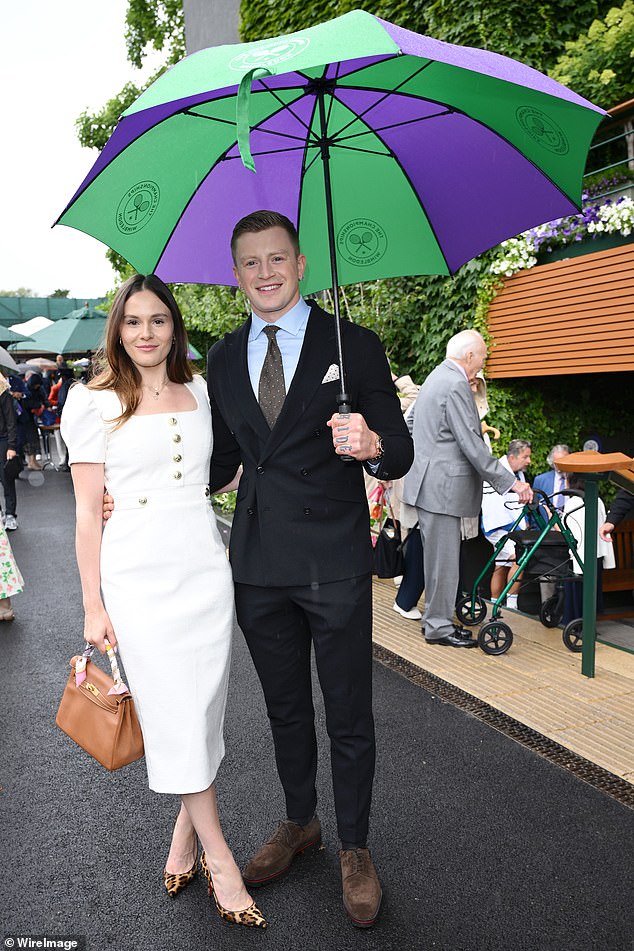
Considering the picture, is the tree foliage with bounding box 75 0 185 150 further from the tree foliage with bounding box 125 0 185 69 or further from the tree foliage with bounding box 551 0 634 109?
the tree foliage with bounding box 551 0 634 109

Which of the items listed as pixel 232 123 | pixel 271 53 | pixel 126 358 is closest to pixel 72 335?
pixel 232 123

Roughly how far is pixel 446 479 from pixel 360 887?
3.41m

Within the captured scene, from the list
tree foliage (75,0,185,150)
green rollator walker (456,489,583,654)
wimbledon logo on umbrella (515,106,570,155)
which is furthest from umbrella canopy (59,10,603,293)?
tree foliage (75,0,185,150)

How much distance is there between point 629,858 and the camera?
321 centimetres

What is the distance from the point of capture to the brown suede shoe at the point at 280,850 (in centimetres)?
307

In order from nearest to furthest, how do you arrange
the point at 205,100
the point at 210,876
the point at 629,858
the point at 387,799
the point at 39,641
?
1. the point at 205,100
2. the point at 210,876
3. the point at 629,858
4. the point at 387,799
5. the point at 39,641

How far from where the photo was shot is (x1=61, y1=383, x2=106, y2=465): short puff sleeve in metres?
2.69

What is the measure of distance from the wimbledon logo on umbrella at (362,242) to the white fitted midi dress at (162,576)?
4.03 feet

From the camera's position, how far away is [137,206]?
124 inches

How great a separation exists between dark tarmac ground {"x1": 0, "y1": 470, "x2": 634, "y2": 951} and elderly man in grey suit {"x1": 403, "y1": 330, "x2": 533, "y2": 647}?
1.07 m

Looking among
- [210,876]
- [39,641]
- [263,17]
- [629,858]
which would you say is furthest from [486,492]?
[263,17]

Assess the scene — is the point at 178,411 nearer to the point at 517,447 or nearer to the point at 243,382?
the point at 243,382

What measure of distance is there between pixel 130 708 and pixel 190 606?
40 centimetres

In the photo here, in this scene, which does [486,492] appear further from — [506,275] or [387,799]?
[387,799]
